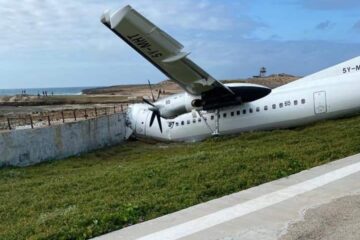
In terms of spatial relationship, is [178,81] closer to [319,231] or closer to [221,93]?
[221,93]

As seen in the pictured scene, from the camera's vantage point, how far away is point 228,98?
22750 mm

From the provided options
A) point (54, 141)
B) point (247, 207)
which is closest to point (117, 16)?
point (54, 141)

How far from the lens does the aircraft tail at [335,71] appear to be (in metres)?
21.2

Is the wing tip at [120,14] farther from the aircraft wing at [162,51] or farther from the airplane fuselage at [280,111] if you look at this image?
the airplane fuselage at [280,111]

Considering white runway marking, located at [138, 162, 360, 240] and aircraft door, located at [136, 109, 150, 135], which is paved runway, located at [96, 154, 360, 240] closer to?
white runway marking, located at [138, 162, 360, 240]

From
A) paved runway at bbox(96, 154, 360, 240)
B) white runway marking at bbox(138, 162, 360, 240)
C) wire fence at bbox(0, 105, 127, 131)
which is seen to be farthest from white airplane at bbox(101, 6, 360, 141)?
paved runway at bbox(96, 154, 360, 240)

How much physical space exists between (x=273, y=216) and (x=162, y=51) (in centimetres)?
1395

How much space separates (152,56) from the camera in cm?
2006

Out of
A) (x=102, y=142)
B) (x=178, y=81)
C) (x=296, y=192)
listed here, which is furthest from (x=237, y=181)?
(x=102, y=142)

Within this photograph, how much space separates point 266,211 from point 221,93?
16.4 metres

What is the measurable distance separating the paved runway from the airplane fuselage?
43.6ft

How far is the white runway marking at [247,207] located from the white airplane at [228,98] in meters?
11.5

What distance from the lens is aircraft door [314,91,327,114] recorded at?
20844 mm

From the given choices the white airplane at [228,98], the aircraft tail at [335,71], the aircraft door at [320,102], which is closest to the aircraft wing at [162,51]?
the white airplane at [228,98]
